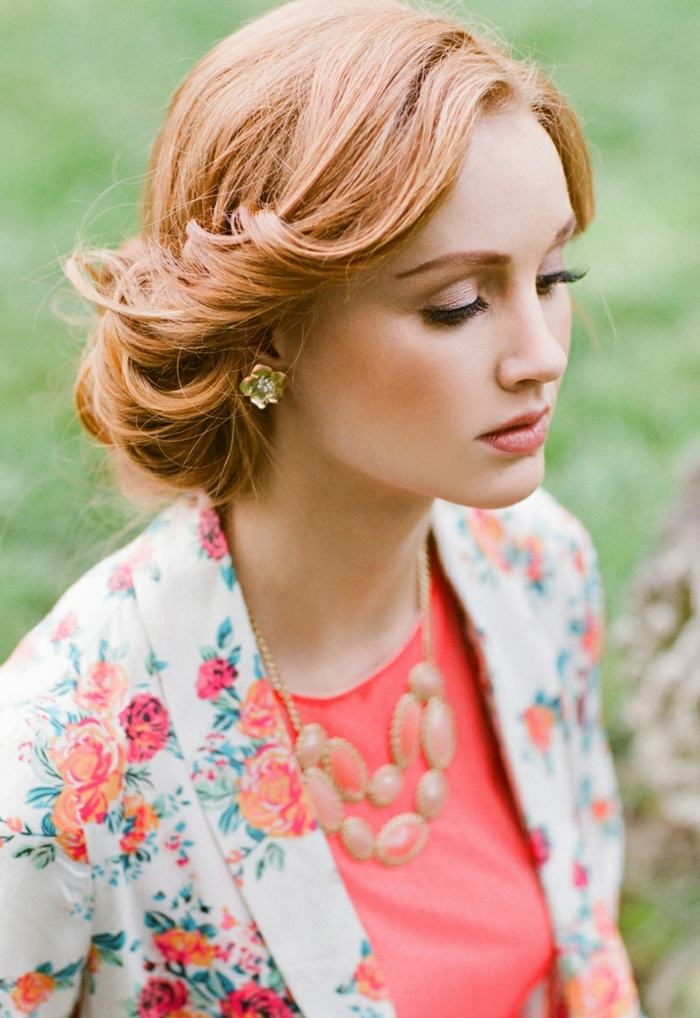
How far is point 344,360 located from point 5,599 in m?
1.44

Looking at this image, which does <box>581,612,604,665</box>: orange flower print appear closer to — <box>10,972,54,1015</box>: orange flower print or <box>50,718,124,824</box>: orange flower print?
<box>50,718,124,824</box>: orange flower print

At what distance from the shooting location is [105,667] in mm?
1506

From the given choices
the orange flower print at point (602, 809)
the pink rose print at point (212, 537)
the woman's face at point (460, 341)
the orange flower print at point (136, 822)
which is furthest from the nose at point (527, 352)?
the orange flower print at point (602, 809)

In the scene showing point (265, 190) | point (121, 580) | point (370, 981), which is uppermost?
point (265, 190)

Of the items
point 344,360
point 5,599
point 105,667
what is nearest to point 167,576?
point 105,667

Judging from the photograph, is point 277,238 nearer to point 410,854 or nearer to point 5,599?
point 410,854

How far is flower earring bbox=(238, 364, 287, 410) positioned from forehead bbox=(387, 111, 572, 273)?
0.19 metres

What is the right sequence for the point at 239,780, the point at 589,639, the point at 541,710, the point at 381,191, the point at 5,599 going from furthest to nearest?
the point at 5,599 < the point at 589,639 < the point at 541,710 < the point at 239,780 < the point at 381,191

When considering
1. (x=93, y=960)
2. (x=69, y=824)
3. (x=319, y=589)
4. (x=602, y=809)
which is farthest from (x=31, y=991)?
→ (x=602, y=809)

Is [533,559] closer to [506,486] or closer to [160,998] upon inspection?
[506,486]

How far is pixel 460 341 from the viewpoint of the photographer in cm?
132

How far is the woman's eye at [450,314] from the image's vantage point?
131cm

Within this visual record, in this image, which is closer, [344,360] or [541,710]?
[344,360]

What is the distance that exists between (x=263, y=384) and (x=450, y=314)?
0.22 meters
